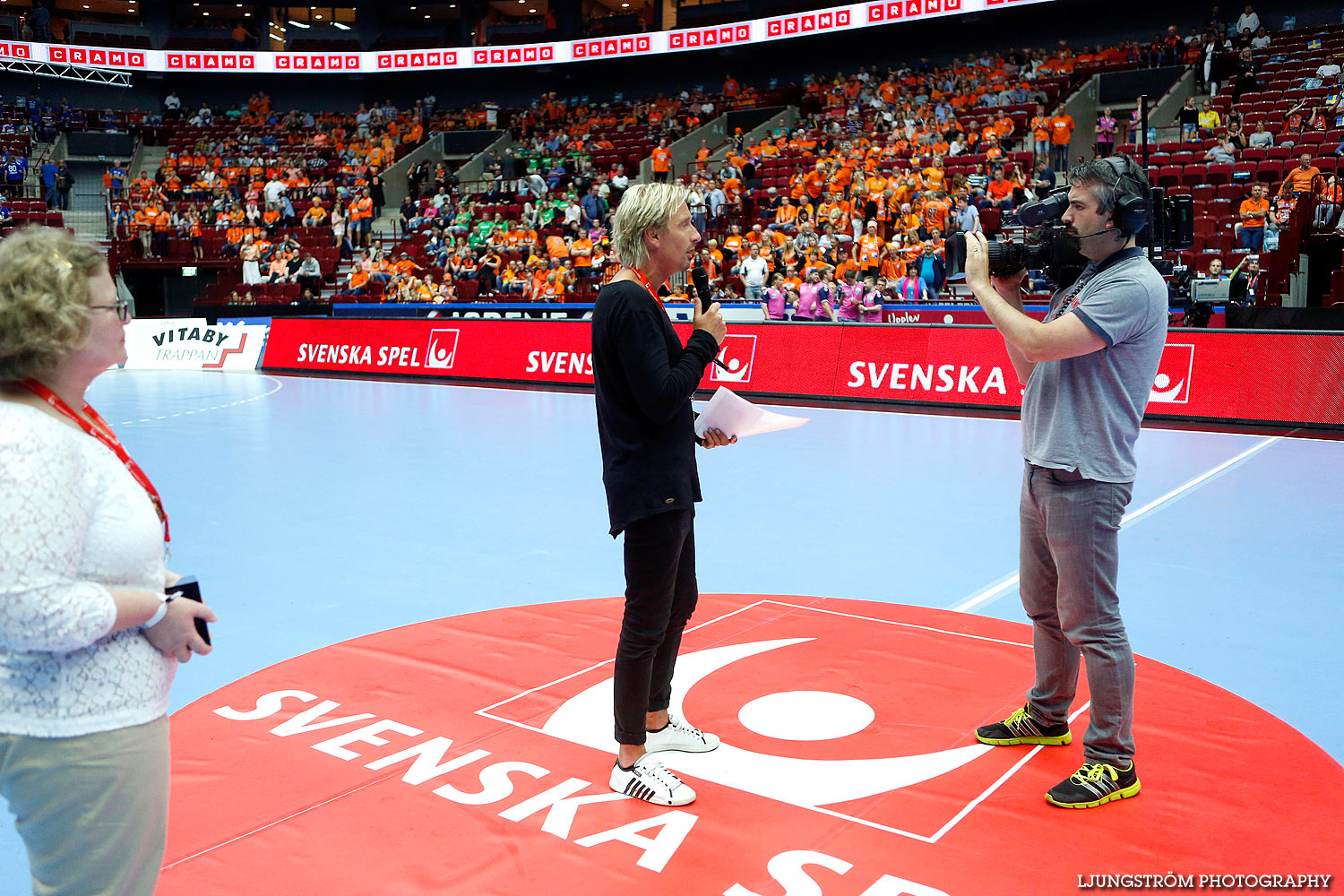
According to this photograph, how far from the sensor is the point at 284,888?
285 centimetres

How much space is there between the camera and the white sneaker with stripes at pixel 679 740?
11.9 feet

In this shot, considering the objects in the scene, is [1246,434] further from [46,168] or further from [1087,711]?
[46,168]

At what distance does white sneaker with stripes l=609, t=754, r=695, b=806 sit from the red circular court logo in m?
0.04

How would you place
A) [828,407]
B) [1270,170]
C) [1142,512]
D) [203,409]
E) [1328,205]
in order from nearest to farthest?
[1142,512] < [828,407] < [203,409] < [1328,205] < [1270,170]

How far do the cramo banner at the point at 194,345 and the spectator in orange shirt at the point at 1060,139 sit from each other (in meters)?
16.4

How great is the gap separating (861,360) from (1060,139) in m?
11.1

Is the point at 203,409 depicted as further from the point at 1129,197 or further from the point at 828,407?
the point at 1129,197

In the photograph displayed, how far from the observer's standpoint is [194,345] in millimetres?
20578

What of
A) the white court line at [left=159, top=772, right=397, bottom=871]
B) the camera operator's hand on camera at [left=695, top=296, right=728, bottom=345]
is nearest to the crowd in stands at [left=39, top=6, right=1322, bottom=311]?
the camera operator's hand on camera at [left=695, top=296, right=728, bottom=345]

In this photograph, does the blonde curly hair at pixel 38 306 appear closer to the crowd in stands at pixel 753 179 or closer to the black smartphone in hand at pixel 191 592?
the black smartphone in hand at pixel 191 592

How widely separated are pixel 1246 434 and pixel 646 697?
9.01 meters

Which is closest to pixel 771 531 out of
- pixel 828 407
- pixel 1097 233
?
pixel 1097 233

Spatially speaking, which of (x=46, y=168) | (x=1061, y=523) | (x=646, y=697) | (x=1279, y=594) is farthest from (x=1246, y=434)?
(x=46, y=168)

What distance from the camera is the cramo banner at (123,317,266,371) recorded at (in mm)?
20266
